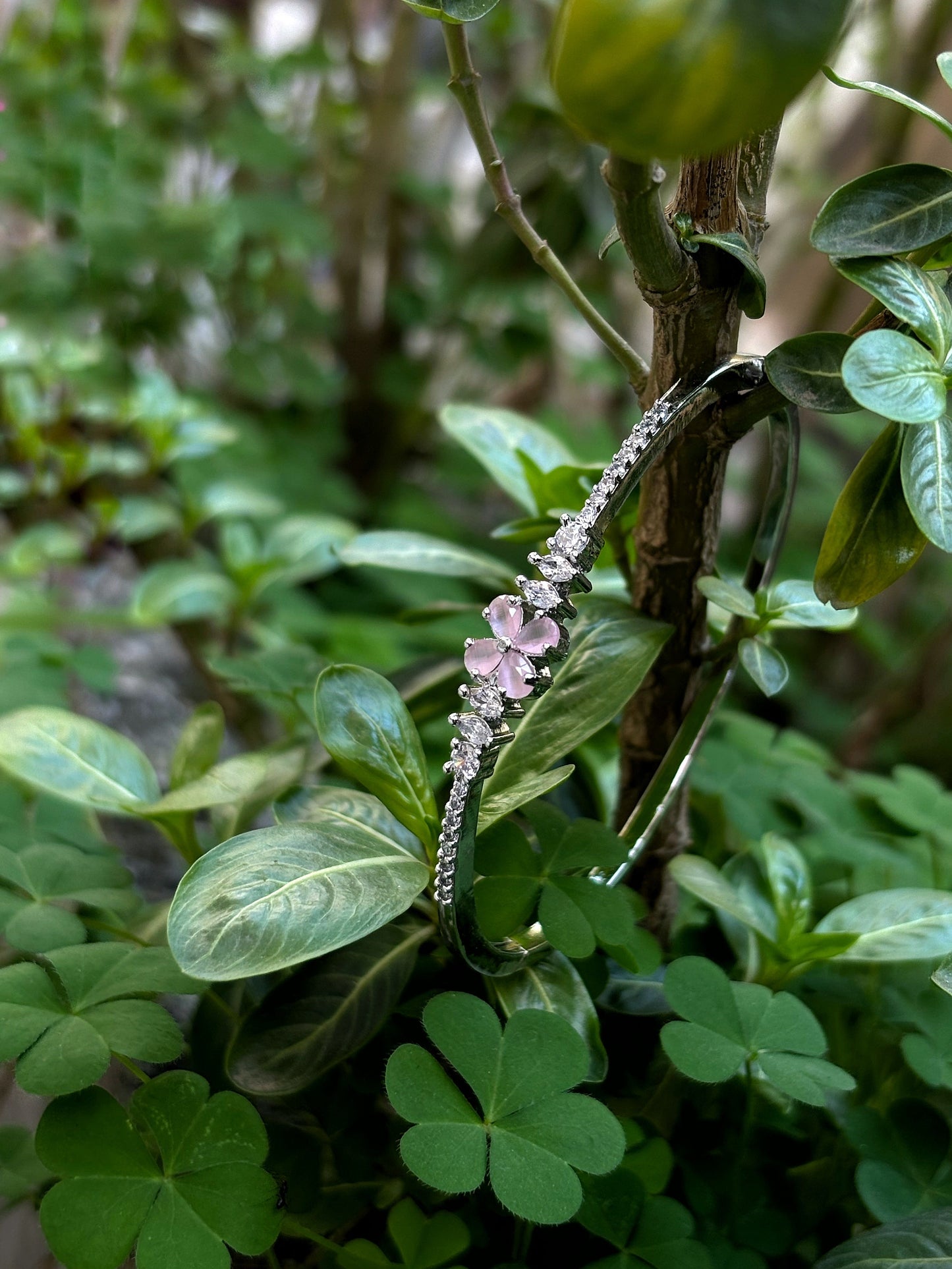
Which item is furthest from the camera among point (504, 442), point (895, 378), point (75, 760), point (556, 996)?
point (504, 442)

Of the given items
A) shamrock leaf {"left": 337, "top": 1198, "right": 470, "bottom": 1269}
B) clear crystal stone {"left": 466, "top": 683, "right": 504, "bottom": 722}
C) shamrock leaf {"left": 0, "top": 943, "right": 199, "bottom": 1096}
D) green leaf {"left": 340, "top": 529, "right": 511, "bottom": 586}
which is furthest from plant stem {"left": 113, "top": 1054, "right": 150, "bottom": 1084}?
green leaf {"left": 340, "top": 529, "right": 511, "bottom": 586}

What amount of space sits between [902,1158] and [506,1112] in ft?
0.82

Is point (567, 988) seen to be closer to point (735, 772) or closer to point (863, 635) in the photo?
point (735, 772)

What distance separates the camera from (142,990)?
0.49 metres

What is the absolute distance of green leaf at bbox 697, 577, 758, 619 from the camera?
1.72 ft

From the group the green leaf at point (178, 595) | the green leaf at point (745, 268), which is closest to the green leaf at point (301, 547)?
the green leaf at point (178, 595)

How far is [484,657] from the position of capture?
0.46m

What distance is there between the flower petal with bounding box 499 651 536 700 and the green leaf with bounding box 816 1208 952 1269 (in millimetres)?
311

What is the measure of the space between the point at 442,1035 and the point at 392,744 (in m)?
0.15

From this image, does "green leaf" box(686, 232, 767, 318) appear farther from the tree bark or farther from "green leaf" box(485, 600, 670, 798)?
"green leaf" box(485, 600, 670, 798)

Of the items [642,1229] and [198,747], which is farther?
[198,747]

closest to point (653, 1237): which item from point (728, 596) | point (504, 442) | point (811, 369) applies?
point (728, 596)

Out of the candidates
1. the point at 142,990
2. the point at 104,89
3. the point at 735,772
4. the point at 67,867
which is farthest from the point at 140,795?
the point at 104,89

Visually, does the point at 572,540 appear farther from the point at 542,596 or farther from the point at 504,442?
the point at 504,442
